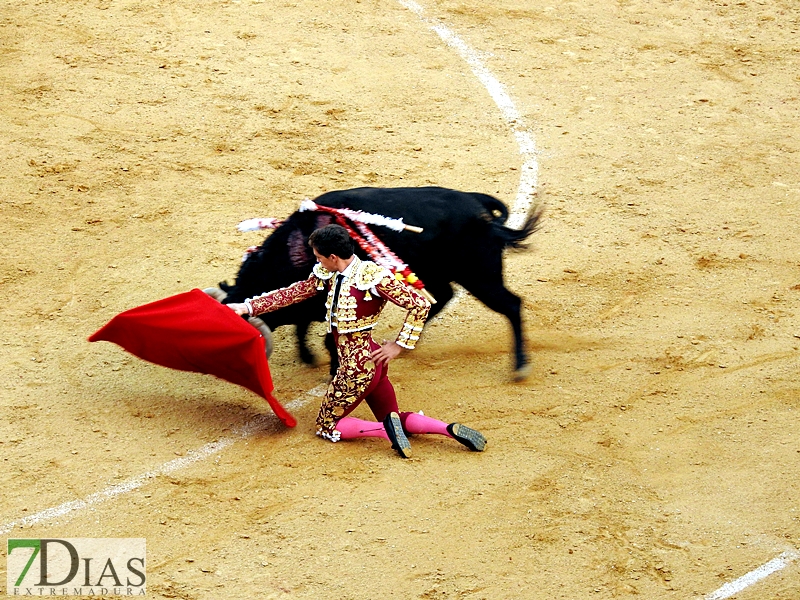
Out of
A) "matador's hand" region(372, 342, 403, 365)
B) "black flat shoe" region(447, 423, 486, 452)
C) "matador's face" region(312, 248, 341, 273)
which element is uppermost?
"matador's face" region(312, 248, 341, 273)

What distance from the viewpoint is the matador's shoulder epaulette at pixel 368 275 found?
15.1 feet

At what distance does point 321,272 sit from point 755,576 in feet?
7.38

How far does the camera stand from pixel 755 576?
4.12 metres

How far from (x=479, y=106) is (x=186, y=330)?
177 inches

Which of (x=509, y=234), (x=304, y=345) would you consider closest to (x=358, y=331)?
(x=304, y=345)

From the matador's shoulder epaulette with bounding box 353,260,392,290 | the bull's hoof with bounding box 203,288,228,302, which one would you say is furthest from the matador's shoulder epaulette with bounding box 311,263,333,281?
the bull's hoof with bounding box 203,288,228,302

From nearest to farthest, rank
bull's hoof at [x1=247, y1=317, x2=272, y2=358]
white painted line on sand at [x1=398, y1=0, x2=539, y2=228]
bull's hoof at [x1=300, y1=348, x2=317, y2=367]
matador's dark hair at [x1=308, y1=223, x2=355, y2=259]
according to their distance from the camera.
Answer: matador's dark hair at [x1=308, y1=223, x2=355, y2=259] < bull's hoof at [x1=247, y1=317, x2=272, y2=358] < bull's hoof at [x1=300, y1=348, x2=317, y2=367] < white painted line on sand at [x1=398, y1=0, x2=539, y2=228]

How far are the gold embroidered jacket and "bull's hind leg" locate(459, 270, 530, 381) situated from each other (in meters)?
0.89

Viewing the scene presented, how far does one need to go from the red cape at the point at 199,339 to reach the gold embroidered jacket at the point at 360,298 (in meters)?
0.16

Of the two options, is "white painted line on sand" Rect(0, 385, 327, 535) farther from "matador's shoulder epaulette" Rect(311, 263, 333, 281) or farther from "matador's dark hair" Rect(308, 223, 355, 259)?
"matador's dark hair" Rect(308, 223, 355, 259)

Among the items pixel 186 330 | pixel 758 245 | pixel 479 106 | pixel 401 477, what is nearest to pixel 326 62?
pixel 479 106

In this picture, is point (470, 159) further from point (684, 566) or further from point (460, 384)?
point (684, 566)

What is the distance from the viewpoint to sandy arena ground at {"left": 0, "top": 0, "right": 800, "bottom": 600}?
4316mm

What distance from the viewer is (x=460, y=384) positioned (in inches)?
217
